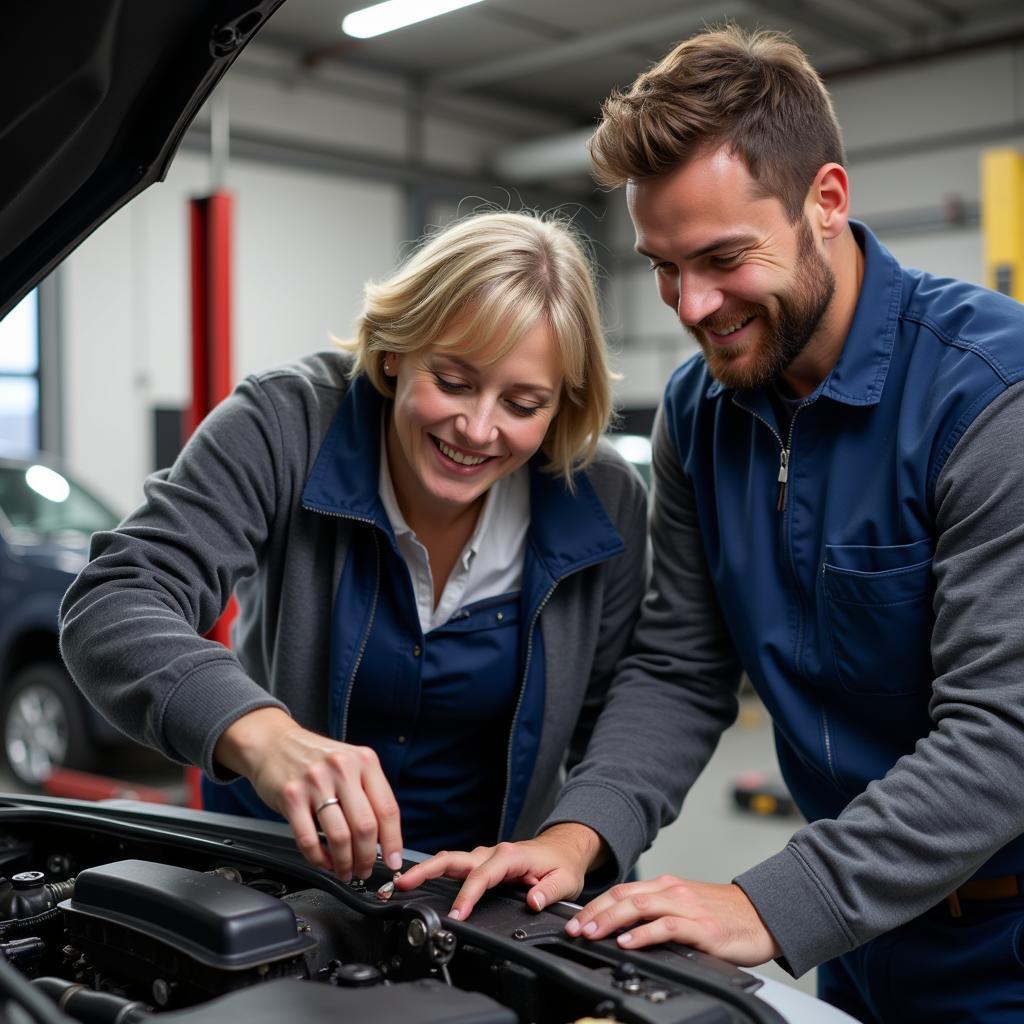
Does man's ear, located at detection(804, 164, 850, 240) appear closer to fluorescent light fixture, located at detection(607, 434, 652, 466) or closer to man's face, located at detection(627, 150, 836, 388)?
man's face, located at detection(627, 150, 836, 388)

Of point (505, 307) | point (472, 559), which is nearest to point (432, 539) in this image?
point (472, 559)

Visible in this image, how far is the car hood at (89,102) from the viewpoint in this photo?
1.16 m

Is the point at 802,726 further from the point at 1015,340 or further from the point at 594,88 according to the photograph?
the point at 594,88

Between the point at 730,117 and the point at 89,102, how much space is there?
2.18 ft

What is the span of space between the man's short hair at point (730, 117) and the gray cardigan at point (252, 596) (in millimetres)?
496

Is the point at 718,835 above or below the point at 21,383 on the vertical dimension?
below

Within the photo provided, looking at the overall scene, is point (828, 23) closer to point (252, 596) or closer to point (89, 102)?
point (252, 596)

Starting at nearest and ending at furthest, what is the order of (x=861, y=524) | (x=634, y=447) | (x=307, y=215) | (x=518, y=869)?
(x=518, y=869) < (x=861, y=524) < (x=634, y=447) < (x=307, y=215)

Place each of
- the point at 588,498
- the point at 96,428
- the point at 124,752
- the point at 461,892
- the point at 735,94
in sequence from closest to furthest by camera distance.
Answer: the point at 461,892
the point at 735,94
the point at 588,498
the point at 124,752
the point at 96,428

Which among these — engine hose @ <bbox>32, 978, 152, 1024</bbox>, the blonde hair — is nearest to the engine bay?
engine hose @ <bbox>32, 978, 152, 1024</bbox>

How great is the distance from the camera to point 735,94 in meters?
1.29

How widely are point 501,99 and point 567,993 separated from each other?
9.94 metres

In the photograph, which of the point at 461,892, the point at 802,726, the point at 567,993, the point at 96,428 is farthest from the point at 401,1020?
the point at 96,428

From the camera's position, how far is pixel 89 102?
1230mm
